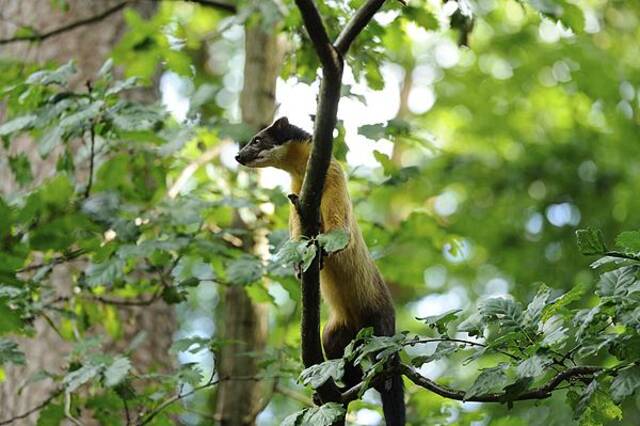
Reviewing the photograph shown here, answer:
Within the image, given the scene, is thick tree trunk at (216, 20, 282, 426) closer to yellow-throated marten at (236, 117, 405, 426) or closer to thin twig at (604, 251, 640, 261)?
yellow-throated marten at (236, 117, 405, 426)

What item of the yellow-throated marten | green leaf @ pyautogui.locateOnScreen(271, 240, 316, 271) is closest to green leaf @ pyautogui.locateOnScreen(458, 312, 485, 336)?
green leaf @ pyautogui.locateOnScreen(271, 240, 316, 271)

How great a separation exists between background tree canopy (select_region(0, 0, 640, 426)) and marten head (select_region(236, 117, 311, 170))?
300mm

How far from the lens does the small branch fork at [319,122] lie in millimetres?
3605

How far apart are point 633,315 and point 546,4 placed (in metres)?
2.51

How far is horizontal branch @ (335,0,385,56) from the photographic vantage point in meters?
3.74

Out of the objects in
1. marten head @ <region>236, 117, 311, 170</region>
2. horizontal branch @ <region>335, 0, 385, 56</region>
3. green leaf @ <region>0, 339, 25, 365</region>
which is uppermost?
horizontal branch @ <region>335, 0, 385, 56</region>

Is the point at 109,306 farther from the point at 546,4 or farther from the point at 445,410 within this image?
the point at 546,4

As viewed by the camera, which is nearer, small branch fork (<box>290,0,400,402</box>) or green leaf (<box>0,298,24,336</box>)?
→ small branch fork (<box>290,0,400,402</box>)

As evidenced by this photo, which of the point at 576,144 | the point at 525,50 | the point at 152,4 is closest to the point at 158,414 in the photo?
the point at 152,4

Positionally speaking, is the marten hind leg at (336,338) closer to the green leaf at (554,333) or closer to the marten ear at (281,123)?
the marten ear at (281,123)

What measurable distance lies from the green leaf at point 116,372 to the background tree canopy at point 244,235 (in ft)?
0.06

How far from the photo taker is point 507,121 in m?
13.7

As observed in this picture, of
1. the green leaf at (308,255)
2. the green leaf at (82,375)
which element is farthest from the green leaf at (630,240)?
the green leaf at (82,375)

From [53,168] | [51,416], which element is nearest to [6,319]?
[51,416]
